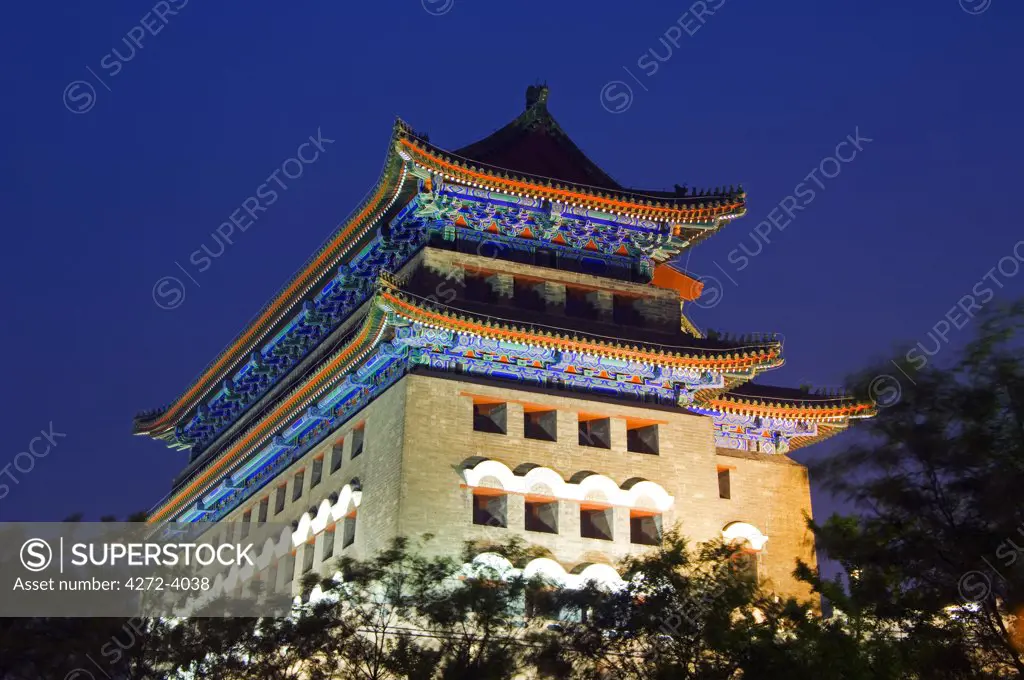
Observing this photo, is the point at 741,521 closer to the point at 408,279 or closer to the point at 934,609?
the point at 408,279

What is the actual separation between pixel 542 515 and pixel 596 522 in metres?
1.44

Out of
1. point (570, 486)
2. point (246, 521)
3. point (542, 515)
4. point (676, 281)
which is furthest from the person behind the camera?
point (246, 521)

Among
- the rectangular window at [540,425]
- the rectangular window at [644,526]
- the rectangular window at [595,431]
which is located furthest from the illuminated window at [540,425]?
the rectangular window at [644,526]

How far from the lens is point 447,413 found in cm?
3306

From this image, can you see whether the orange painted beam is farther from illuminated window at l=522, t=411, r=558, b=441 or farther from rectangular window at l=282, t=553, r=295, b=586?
rectangular window at l=282, t=553, r=295, b=586

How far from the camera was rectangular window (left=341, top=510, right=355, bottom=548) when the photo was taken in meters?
34.1

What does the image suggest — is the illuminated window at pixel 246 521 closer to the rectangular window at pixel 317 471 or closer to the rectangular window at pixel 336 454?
the rectangular window at pixel 317 471

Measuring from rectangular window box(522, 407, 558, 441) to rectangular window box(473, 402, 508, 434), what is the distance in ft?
1.78

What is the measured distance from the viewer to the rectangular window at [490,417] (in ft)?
110

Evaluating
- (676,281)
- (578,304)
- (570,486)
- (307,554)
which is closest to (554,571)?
(570,486)

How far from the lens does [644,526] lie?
34.0 meters

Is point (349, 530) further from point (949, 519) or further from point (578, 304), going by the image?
point (949, 519)

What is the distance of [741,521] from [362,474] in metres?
10.1

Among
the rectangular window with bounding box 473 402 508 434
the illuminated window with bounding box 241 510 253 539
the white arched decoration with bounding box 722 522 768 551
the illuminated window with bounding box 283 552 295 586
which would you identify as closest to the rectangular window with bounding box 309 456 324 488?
the illuminated window with bounding box 283 552 295 586
